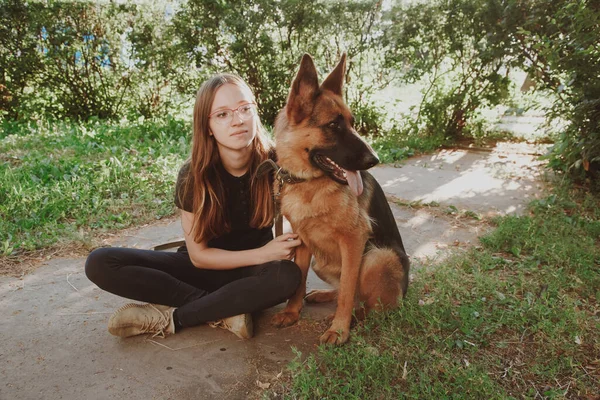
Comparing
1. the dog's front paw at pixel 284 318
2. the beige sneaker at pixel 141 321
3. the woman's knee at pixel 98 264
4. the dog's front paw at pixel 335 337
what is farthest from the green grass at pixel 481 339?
the woman's knee at pixel 98 264

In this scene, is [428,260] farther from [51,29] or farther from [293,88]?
[51,29]

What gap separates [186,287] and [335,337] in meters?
1.07

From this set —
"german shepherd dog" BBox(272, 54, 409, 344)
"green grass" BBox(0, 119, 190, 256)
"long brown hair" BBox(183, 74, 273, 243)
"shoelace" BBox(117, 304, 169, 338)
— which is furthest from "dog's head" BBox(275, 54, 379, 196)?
"green grass" BBox(0, 119, 190, 256)

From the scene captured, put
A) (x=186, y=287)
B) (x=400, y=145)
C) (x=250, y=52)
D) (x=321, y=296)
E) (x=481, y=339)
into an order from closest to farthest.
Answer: (x=481, y=339), (x=186, y=287), (x=321, y=296), (x=250, y=52), (x=400, y=145)

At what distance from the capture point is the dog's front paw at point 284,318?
9.35 feet

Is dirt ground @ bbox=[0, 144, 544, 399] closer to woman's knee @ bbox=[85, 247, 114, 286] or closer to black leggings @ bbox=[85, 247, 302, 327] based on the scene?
black leggings @ bbox=[85, 247, 302, 327]

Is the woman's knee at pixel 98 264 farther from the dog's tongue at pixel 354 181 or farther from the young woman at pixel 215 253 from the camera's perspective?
the dog's tongue at pixel 354 181

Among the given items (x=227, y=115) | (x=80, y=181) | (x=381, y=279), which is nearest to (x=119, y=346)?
(x=227, y=115)

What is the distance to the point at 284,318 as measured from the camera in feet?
9.42

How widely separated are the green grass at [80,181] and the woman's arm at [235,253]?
6.79 ft

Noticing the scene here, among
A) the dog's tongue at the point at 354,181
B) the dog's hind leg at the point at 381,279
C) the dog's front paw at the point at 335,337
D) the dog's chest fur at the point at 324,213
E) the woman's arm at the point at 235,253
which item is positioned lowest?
the dog's front paw at the point at 335,337

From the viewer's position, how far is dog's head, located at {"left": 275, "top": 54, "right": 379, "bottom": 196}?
8.25 feet

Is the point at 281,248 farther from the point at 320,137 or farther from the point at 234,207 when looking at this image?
the point at 320,137

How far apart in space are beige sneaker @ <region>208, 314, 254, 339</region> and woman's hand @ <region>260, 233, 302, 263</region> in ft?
1.26
